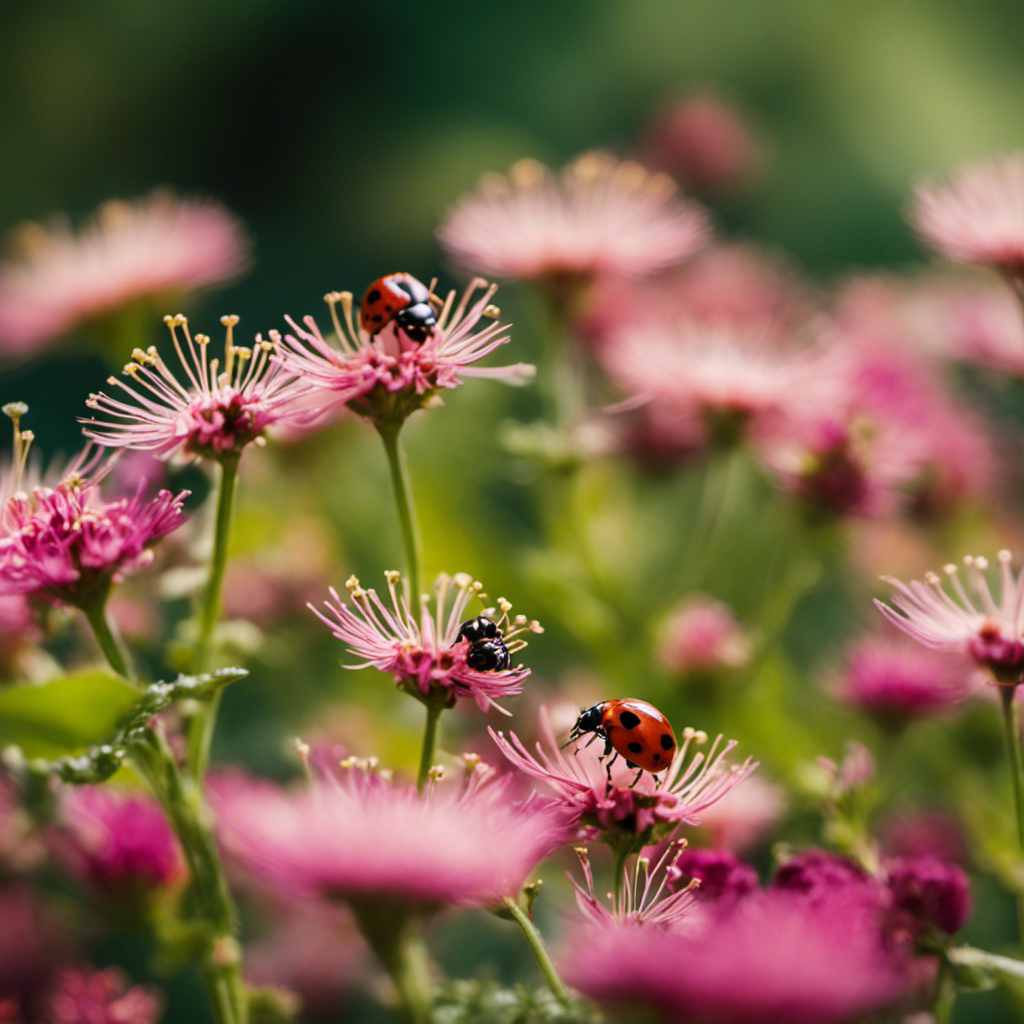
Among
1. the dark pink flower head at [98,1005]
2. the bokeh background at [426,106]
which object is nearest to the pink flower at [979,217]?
the dark pink flower head at [98,1005]

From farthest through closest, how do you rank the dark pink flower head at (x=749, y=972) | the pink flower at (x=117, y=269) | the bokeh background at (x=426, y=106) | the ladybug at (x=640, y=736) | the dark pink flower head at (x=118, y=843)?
the bokeh background at (x=426, y=106), the pink flower at (x=117, y=269), the dark pink flower head at (x=118, y=843), the ladybug at (x=640, y=736), the dark pink flower head at (x=749, y=972)

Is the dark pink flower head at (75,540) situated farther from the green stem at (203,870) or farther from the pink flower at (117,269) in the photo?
the pink flower at (117,269)

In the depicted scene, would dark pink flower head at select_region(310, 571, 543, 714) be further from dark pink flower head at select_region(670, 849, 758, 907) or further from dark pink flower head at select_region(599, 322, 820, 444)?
dark pink flower head at select_region(599, 322, 820, 444)

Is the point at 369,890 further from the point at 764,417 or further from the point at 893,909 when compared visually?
the point at 764,417

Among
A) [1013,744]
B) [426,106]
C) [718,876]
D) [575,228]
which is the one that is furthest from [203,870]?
[426,106]

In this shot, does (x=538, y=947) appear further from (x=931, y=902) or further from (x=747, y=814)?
(x=747, y=814)

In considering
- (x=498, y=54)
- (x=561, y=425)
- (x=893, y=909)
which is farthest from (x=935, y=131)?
(x=893, y=909)

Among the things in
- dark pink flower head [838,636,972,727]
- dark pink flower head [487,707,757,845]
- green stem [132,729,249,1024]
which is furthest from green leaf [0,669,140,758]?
dark pink flower head [838,636,972,727]
